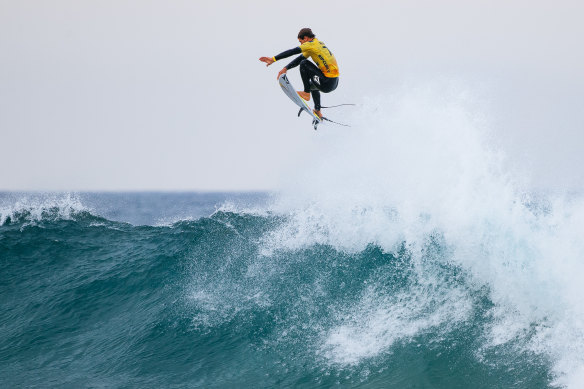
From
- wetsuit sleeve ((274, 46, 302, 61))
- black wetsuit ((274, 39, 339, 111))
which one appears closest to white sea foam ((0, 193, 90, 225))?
black wetsuit ((274, 39, 339, 111))

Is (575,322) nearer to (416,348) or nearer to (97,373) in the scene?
(416,348)

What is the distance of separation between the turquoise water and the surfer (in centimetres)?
272

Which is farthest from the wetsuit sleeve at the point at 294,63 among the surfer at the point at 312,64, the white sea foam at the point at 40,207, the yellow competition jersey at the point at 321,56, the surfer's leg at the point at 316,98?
the white sea foam at the point at 40,207

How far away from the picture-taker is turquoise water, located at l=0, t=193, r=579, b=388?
573 centimetres

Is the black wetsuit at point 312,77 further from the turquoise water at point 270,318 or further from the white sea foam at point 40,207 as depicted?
the white sea foam at point 40,207

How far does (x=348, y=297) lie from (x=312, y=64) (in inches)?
152

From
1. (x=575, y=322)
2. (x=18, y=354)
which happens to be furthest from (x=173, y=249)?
(x=575, y=322)

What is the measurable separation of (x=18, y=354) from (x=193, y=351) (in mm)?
3312

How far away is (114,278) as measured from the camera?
9.66 m

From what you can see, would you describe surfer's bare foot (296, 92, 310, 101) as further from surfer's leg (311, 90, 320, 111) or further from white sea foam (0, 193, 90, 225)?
white sea foam (0, 193, 90, 225)

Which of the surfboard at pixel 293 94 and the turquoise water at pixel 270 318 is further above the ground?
the surfboard at pixel 293 94

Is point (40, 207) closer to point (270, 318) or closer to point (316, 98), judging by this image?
point (270, 318)

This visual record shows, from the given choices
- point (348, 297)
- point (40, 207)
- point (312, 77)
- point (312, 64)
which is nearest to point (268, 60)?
point (312, 64)

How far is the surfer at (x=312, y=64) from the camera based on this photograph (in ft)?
21.9
